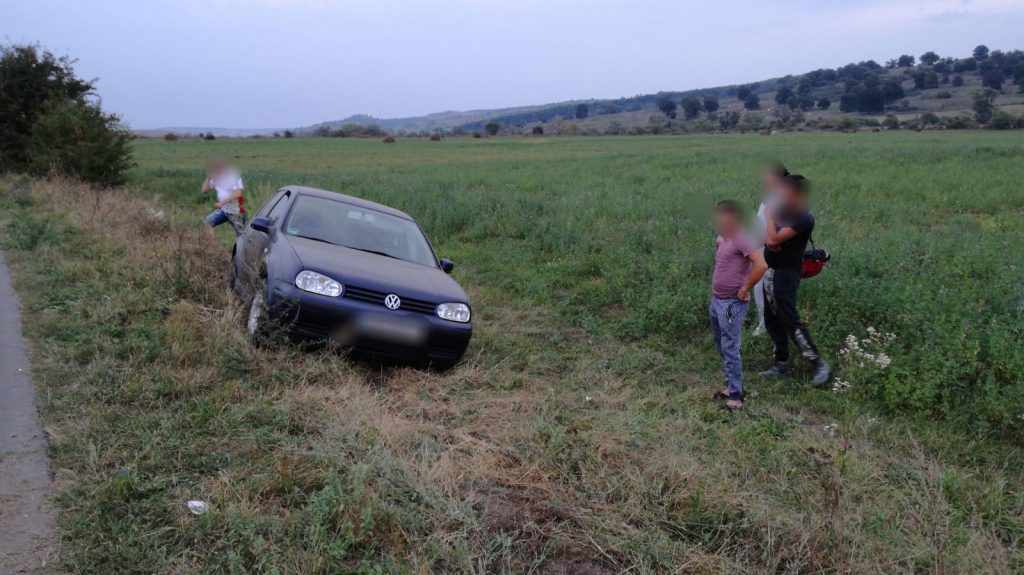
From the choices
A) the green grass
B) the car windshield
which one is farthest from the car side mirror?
the green grass

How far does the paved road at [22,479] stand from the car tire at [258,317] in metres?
1.51

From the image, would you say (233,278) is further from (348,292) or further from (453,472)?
(453,472)

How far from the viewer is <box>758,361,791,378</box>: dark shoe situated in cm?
643

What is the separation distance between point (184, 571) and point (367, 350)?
9.57ft

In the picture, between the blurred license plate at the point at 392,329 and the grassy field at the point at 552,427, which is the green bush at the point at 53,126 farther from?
the blurred license plate at the point at 392,329

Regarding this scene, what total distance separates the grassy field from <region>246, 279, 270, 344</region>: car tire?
206 mm

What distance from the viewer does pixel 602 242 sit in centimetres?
1058

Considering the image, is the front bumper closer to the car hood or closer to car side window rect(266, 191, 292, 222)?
the car hood

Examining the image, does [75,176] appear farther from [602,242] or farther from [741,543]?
[741,543]

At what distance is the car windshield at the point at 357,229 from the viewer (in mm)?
6797

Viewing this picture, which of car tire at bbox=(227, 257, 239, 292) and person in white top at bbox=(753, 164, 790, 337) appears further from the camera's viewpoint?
car tire at bbox=(227, 257, 239, 292)

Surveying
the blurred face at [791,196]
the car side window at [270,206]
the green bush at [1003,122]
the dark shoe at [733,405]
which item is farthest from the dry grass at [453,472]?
the green bush at [1003,122]

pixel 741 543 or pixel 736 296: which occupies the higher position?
pixel 736 296

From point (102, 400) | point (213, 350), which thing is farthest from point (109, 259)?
point (102, 400)
